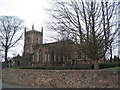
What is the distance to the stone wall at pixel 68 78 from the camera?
521 inches

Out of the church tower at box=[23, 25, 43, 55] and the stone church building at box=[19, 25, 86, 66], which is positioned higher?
the church tower at box=[23, 25, 43, 55]

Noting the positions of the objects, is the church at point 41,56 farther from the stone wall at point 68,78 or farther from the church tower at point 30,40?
the stone wall at point 68,78

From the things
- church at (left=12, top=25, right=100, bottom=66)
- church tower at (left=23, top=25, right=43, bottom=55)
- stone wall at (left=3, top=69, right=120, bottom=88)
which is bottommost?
stone wall at (left=3, top=69, right=120, bottom=88)

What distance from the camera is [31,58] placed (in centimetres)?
6081

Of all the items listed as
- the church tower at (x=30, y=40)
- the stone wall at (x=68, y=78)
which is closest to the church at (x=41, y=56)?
the church tower at (x=30, y=40)

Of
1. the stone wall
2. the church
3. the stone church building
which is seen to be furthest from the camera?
the stone church building

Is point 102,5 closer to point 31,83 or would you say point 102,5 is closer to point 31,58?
point 31,83

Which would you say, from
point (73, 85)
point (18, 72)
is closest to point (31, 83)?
point (18, 72)

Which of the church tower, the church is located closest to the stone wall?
the church

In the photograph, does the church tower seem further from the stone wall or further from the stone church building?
the stone wall

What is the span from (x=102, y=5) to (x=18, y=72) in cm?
1260

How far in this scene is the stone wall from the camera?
13231 mm

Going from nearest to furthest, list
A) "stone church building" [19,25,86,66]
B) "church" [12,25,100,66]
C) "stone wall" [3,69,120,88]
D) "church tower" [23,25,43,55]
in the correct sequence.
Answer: "stone wall" [3,69,120,88] < "church" [12,25,100,66] < "stone church building" [19,25,86,66] < "church tower" [23,25,43,55]

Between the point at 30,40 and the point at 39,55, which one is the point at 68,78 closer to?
the point at 39,55
